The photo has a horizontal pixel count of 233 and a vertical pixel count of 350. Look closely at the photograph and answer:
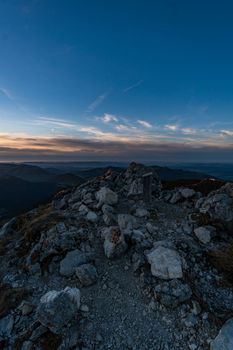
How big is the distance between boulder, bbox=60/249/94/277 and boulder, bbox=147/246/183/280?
3.31 m

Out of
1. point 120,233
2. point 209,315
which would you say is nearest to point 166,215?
point 120,233

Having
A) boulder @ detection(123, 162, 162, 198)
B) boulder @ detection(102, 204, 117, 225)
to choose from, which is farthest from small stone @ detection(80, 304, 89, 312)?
boulder @ detection(123, 162, 162, 198)

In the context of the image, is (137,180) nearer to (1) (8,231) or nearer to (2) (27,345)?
(1) (8,231)

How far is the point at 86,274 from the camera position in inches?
487

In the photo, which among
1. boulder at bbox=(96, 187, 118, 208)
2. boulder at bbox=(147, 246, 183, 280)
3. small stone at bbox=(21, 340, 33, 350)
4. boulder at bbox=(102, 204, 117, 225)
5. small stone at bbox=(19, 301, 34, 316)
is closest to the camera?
small stone at bbox=(21, 340, 33, 350)

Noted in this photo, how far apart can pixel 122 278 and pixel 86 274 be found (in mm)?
1707

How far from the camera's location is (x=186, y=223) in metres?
16.8

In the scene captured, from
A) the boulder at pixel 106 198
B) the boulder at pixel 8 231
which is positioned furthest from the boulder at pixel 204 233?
the boulder at pixel 8 231

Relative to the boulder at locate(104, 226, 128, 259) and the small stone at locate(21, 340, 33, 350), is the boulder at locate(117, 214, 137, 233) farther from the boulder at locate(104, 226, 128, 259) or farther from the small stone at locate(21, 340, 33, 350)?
the small stone at locate(21, 340, 33, 350)

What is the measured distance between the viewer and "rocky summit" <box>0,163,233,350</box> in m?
9.86

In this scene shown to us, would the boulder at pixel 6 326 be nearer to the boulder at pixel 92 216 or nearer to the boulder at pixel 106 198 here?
the boulder at pixel 92 216

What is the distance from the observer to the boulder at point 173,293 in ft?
34.8

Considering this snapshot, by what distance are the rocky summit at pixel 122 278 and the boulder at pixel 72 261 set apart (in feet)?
0.18

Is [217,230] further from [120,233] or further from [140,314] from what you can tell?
[140,314]
